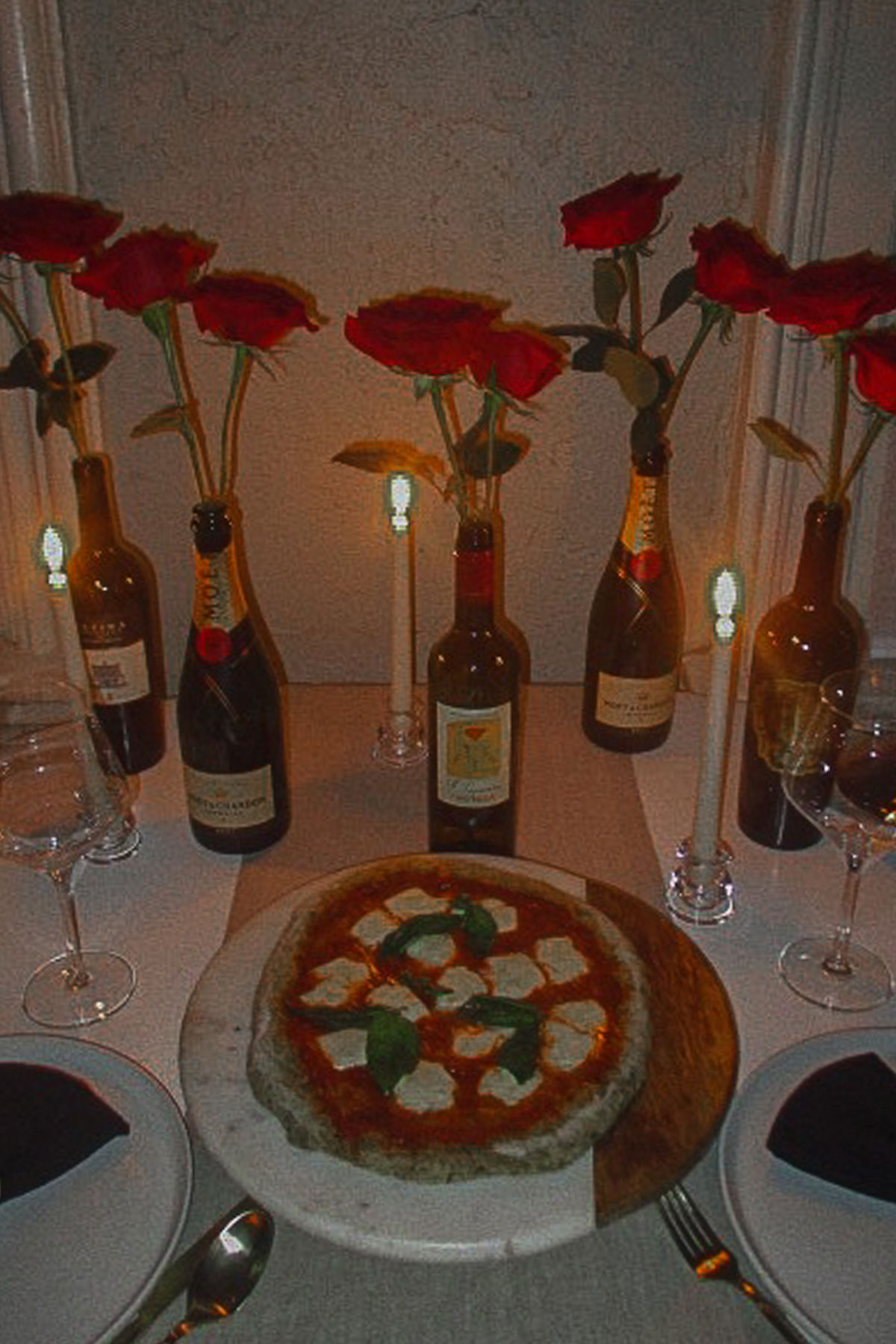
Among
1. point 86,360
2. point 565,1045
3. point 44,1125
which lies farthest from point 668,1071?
point 86,360

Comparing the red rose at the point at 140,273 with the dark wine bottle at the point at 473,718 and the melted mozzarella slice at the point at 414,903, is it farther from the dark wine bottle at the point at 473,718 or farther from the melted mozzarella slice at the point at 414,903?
the melted mozzarella slice at the point at 414,903

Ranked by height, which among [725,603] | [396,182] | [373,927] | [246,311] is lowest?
[373,927]

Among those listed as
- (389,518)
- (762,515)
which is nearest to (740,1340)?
(389,518)

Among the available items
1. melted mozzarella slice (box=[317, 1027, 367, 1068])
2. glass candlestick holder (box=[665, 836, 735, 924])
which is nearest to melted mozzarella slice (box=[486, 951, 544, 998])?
melted mozzarella slice (box=[317, 1027, 367, 1068])

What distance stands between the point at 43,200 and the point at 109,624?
0.39 m

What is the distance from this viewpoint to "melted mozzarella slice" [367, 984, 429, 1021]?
86 centimetres

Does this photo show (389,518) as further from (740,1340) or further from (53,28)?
(740,1340)

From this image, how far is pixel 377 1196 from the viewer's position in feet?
2.44

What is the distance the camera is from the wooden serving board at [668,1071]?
76 cm

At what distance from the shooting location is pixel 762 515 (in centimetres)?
142

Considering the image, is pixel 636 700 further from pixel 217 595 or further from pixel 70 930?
pixel 70 930

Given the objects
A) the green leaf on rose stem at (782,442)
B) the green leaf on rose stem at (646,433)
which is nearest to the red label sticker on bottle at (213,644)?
the green leaf on rose stem at (646,433)

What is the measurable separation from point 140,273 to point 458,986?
648 mm

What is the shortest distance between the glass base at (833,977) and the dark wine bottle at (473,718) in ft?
0.93
